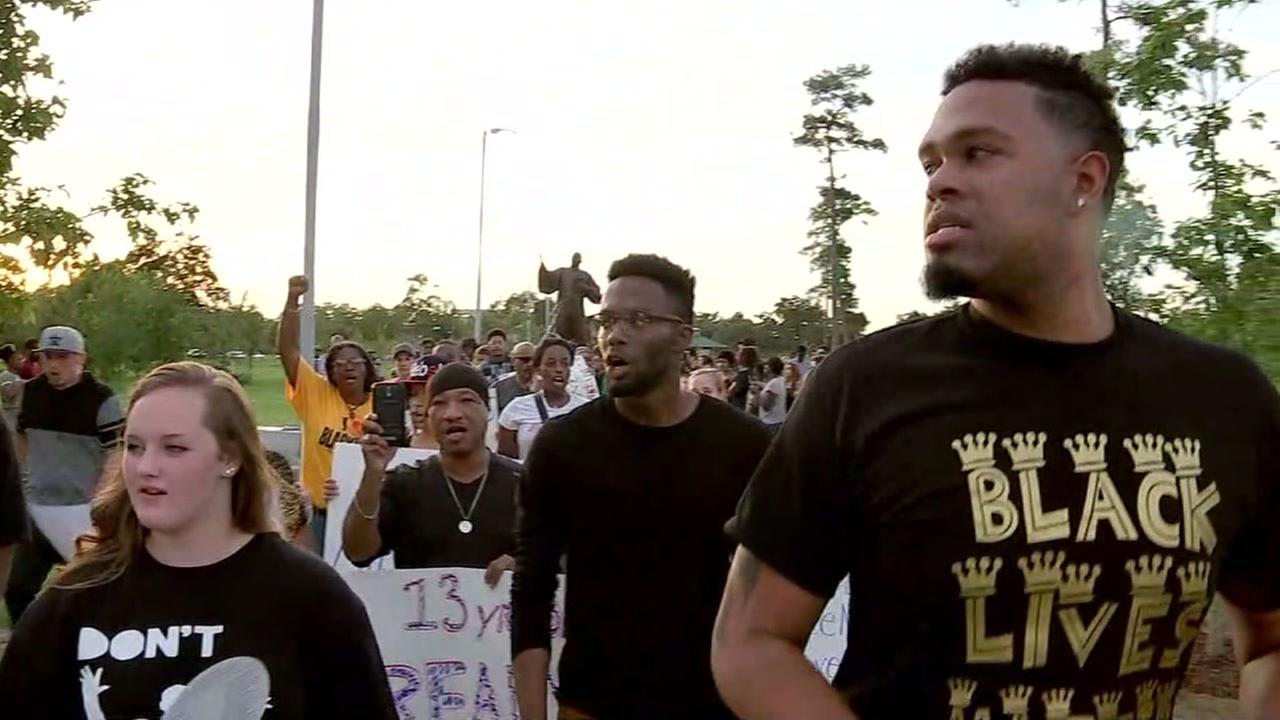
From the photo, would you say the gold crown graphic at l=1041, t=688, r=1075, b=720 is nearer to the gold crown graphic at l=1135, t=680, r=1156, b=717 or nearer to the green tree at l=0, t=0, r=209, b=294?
the gold crown graphic at l=1135, t=680, r=1156, b=717

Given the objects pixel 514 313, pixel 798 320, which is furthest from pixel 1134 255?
pixel 514 313

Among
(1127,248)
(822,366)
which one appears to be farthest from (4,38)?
(822,366)

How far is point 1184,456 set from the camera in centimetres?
214

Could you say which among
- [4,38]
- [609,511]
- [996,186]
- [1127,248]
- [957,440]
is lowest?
[609,511]

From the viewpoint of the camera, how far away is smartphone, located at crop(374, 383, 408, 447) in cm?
582

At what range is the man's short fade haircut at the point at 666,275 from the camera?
14.4ft

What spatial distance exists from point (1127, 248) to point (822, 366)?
6.39m

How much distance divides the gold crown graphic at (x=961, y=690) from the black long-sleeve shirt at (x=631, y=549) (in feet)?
5.99

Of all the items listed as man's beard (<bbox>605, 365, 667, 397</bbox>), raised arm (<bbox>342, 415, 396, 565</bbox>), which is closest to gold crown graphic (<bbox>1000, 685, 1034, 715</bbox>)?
man's beard (<bbox>605, 365, 667, 397</bbox>)

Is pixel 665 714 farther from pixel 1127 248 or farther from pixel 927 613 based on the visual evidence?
pixel 1127 248

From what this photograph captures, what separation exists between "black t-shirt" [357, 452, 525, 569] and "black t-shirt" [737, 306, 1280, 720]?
354 centimetres

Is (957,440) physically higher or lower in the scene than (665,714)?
higher

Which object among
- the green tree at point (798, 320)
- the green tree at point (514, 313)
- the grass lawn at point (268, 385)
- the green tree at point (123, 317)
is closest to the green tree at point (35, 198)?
the green tree at point (123, 317)

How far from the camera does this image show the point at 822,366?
2201 mm
